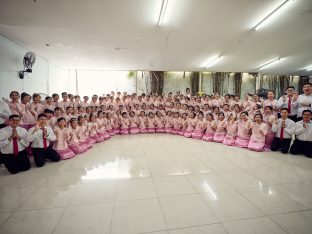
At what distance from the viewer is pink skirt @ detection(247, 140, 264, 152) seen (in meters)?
4.52

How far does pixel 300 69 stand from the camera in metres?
11.4

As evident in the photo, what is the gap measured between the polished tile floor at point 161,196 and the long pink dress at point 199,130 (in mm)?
1910

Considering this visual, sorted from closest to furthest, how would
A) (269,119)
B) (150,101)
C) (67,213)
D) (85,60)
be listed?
(67,213) → (269,119) → (150,101) → (85,60)

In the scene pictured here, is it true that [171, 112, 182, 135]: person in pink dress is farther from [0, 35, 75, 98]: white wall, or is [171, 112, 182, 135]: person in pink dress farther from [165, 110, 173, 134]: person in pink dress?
[0, 35, 75, 98]: white wall

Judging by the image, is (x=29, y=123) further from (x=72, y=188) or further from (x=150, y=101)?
(x=150, y=101)

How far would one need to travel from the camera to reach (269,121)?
191 inches

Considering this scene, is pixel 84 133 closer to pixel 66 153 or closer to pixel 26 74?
pixel 66 153

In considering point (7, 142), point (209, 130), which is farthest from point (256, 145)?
point (7, 142)

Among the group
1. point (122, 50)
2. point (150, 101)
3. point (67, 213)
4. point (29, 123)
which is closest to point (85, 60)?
point (122, 50)

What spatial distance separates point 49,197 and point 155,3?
420 cm

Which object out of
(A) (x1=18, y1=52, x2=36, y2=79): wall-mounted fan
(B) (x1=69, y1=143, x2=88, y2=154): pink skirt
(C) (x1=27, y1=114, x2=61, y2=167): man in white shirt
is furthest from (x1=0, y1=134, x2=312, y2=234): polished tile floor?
(A) (x1=18, y1=52, x2=36, y2=79): wall-mounted fan

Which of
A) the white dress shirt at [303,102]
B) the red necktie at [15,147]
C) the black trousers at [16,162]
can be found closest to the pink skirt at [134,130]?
the black trousers at [16,162]

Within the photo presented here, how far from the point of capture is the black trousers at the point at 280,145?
439cm

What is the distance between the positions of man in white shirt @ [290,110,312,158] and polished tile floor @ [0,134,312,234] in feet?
1.17
